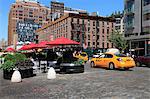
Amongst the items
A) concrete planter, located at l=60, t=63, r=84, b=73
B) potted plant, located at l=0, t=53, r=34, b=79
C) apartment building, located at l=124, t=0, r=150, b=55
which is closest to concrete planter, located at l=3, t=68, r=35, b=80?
potted plant, located at l=0, t=53, r=34, b=79

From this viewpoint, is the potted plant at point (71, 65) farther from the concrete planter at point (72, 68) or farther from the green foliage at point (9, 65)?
the green foliage at point (9, 65)

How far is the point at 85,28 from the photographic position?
87125 millimetres

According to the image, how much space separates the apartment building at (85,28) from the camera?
A: 8319 centimetres

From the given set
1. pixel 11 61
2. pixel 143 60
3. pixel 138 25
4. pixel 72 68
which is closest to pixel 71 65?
pixel 72 68

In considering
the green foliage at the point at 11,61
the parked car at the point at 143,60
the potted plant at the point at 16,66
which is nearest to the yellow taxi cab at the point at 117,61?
the parked car at the point at 143,60

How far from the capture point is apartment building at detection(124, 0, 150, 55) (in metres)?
47.9

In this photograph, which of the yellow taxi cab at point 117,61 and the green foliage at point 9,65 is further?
the yellow taxi cab at point 117,61

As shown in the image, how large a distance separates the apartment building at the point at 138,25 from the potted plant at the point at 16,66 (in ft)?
112

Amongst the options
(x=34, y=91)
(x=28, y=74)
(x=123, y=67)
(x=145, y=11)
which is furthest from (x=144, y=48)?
(x=34, y=91)

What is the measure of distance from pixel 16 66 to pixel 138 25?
39.4 metres

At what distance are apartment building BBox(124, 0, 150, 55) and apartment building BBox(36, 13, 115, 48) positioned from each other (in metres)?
29.5

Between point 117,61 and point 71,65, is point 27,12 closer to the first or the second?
point 117,61

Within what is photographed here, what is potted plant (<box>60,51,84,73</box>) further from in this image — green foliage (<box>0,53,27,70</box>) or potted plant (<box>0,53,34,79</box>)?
green foliage (<box>0,53,27,70</box>)

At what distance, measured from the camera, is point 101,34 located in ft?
297
